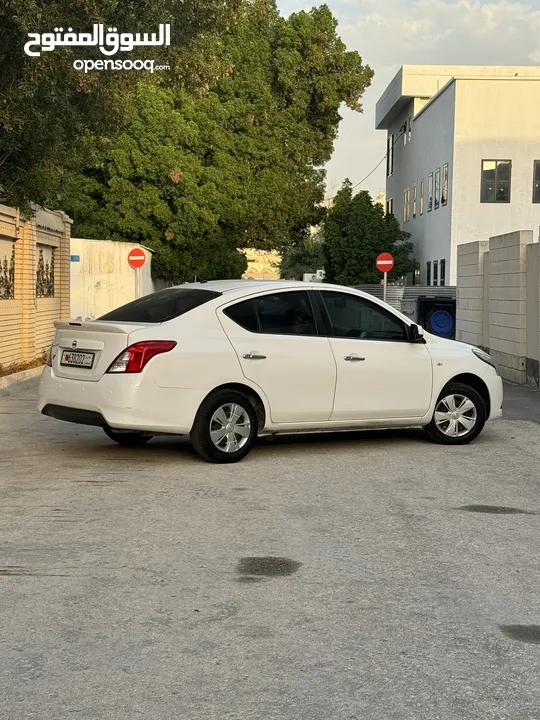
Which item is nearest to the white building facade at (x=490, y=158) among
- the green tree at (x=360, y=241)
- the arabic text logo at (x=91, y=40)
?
the green tree at (x=360, y=241)

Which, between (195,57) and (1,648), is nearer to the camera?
(1,648)

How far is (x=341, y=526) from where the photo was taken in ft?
23.7

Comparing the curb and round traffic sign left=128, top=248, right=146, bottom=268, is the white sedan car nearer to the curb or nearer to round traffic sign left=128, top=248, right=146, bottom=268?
the curb

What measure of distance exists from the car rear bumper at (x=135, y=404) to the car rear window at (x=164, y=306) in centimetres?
76

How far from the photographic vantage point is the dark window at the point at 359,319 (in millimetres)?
10617

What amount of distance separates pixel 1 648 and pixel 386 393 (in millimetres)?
6474

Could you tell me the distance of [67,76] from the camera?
1497 centimetres

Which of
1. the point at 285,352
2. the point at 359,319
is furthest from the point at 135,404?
the point at 359,319

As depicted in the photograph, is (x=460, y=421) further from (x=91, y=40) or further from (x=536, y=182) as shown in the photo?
(x=536, y=182)

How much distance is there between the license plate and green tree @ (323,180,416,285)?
3952 centimetres

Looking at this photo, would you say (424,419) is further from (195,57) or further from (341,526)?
(195,57)

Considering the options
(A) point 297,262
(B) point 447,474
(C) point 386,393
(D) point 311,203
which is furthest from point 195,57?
(A) point 297,262

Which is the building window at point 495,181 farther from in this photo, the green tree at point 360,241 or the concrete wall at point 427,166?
the green tree at point 360,241

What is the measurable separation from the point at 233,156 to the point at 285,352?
1563 inches
